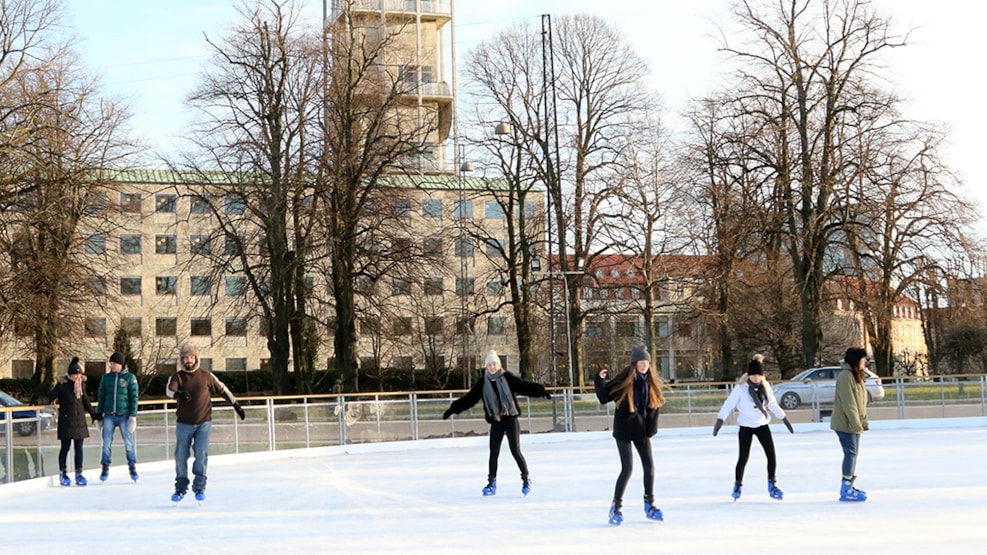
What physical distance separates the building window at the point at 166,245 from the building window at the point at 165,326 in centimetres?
412

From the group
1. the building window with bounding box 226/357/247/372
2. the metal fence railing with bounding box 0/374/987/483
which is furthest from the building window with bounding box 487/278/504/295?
the building window with bounding box 226/357/247/372

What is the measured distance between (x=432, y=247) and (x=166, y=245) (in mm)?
37765

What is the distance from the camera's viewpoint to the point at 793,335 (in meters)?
54.5

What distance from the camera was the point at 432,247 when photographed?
39719 millimetres

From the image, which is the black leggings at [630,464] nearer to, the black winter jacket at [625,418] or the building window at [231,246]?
→ the black winter jacket at [625,418]

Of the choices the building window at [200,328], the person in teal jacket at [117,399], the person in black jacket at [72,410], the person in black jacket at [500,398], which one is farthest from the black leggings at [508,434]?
the building window at [200,328]

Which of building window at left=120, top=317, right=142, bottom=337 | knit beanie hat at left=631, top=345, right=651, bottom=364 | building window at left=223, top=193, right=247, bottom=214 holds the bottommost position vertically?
knit beanie hat at left=631, top=345, right=651, bottom=364

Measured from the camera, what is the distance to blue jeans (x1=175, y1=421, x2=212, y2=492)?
14305mm

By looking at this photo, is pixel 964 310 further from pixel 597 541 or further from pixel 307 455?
pixel 597 541

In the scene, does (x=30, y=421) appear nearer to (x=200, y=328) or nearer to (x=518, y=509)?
(x=518, y=509)

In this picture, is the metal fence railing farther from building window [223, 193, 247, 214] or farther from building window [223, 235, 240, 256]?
building window [223, 193, 247, 214]

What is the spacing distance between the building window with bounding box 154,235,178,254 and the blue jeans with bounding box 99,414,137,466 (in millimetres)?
55523

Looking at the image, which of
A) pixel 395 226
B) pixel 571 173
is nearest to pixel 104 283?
pixel 395 226

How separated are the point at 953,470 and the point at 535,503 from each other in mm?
6703
